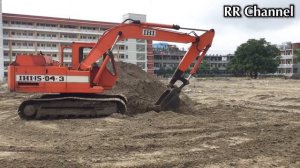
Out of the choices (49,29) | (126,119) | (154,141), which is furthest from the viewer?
(49,29)

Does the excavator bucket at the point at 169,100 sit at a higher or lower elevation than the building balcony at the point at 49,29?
lower

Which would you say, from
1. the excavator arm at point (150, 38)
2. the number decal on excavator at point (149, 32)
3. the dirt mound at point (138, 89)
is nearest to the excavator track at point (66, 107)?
the excavator arm at point (150, 38)

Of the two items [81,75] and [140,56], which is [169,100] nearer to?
[81,75]

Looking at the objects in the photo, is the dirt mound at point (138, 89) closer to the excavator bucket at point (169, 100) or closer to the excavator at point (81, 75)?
the excavator bucket at point (169, 100)

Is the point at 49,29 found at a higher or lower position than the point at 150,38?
higher

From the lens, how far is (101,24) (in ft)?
301

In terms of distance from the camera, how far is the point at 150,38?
47.4 ft

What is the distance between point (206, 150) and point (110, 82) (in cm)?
640

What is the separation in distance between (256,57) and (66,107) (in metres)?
74.7

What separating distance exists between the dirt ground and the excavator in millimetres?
559

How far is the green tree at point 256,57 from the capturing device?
276ft

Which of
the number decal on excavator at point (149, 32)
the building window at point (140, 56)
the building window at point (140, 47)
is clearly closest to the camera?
the number decal on excavator at point (149, 32)

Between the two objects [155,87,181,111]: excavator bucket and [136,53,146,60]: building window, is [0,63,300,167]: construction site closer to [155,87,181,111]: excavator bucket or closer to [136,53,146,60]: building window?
[155,87,181,111]: excavator bucket

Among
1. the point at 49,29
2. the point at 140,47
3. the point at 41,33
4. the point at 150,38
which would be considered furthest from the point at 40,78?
the point at 140,47
